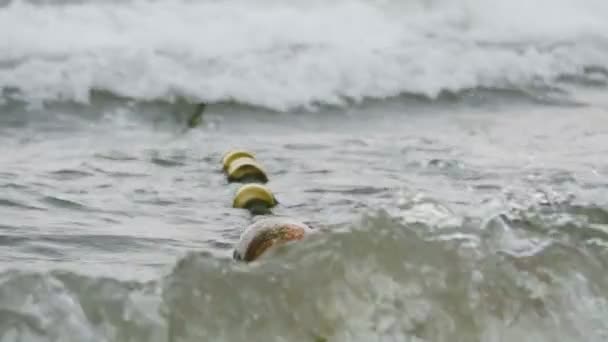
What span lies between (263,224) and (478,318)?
1.17 m

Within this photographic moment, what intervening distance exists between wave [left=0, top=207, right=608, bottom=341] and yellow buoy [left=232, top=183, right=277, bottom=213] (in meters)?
1.72

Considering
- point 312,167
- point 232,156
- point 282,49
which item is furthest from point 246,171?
point 282,49

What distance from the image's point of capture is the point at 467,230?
5027mm

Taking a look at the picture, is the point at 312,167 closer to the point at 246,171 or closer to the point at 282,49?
the point at 246,171

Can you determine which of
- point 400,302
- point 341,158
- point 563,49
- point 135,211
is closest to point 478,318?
point 400,302

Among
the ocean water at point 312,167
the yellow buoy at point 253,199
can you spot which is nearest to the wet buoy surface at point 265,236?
the ocean water at point 312,167

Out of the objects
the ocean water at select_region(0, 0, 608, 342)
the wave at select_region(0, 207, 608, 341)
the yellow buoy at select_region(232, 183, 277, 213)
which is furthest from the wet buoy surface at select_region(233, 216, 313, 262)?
the yellow buoy at select_region(232, 183, 277, 213)

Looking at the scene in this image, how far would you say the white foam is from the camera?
389 inches

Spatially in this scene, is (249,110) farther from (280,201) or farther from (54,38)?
(280,201)

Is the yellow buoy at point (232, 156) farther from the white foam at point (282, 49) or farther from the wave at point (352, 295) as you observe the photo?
the wave at point (352, 295)

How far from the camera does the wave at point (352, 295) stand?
4.20 m

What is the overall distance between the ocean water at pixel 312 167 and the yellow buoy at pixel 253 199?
11 centimetres

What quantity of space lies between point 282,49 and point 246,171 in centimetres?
390

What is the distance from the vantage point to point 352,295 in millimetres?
4480
